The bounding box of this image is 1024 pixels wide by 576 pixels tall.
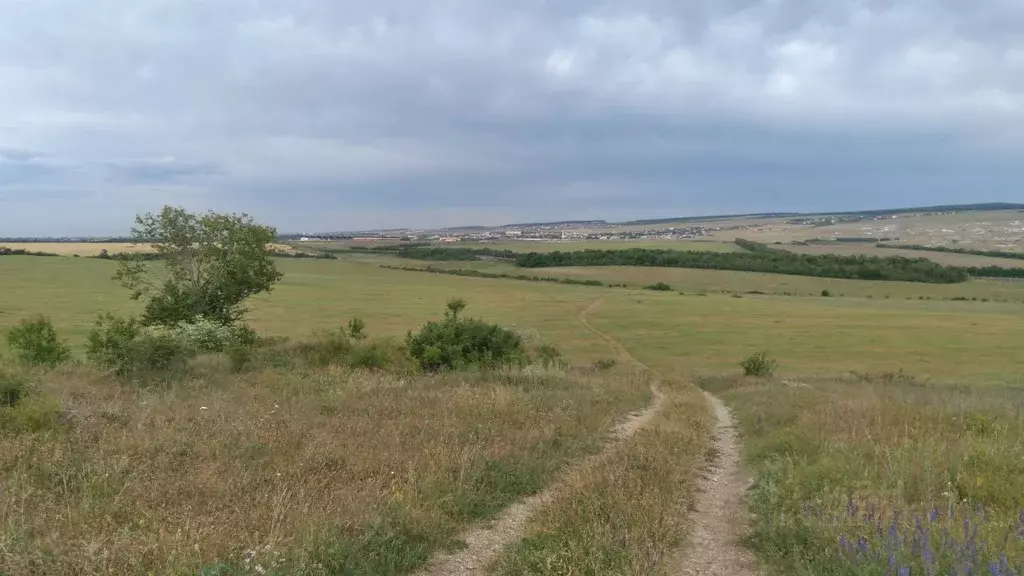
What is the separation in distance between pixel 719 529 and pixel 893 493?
180cm

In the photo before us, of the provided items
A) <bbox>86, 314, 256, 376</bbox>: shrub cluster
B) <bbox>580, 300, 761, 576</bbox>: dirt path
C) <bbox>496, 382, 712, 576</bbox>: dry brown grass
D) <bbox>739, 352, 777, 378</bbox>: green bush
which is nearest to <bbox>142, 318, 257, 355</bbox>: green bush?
<bbox>86, 314, 256, 376</bbox>: shrub cluster

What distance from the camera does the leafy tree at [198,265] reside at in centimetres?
3288

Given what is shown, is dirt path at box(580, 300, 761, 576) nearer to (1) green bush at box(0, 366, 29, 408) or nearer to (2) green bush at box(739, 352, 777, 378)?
(1) green bush at box(0, 366, 29, 408)

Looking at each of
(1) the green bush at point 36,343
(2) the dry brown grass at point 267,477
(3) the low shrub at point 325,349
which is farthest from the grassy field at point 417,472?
(3) the low shrub at point 325,349

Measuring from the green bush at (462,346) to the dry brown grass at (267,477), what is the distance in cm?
1522

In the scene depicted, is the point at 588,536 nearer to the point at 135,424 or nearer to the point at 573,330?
the point at 135,424

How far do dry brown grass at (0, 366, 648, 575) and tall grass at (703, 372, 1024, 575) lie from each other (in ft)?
10.00

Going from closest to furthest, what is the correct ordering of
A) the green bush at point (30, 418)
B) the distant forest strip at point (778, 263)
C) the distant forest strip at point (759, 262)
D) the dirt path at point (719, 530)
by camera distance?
the dirt path at point (719, 530)
the green bush at point (30, 418)
the distant forest strip at point (759, 262)
the distant forest strip at point (778, 263)

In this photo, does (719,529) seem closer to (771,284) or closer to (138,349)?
(138,349)

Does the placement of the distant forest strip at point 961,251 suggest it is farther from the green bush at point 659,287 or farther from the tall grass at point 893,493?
the tall grass at point 893,493

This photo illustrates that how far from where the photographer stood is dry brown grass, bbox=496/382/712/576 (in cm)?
529


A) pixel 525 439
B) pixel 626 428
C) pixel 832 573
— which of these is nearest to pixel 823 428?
pixel 626 428

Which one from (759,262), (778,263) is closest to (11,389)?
(778,263)

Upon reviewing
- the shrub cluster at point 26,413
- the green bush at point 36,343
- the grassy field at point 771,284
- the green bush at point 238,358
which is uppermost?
the shrub cluster at point 26,413
